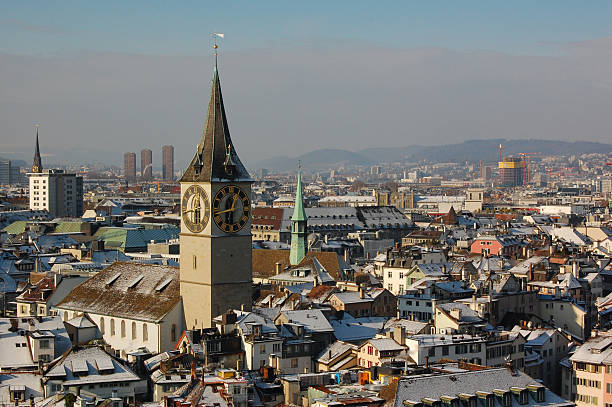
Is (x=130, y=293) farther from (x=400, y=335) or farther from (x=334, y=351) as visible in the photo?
(x=400, y=335)

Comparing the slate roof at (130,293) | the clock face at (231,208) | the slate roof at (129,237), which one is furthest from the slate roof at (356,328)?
the slate roof at (129,237)

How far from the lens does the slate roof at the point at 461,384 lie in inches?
1700

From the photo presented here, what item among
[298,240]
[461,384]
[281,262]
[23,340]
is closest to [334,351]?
[23,340]

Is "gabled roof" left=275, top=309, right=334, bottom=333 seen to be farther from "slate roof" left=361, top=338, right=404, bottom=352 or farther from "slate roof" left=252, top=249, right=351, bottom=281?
"slate roof" left=252, top=249, right=351, bottom=281

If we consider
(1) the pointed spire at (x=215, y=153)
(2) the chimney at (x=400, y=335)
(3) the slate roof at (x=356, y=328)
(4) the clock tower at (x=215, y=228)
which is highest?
(1) the pointed spire at (x=215, y=153)

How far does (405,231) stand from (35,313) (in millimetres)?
115484

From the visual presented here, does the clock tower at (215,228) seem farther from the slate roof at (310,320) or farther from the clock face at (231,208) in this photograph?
the slate roof at (310,320)

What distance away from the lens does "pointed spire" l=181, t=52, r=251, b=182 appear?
64.9 meters

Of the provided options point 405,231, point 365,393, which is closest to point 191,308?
point 365,393

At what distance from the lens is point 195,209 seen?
214 feet

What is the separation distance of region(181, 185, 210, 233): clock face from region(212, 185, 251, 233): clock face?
1.98 feet

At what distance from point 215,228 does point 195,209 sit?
5.89ft

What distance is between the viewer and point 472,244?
149125 mm

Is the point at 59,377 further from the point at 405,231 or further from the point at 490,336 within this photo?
the point at 405,231
